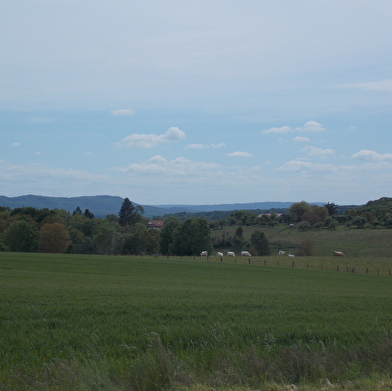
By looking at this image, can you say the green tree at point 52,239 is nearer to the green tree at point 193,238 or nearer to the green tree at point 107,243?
the green tree at point 107,243

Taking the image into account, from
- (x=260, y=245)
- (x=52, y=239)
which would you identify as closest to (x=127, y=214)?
(x=260, y=245)

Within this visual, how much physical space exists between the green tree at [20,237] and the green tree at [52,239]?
173cm

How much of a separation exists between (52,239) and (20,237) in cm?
669

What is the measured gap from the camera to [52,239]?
87562 millimetres

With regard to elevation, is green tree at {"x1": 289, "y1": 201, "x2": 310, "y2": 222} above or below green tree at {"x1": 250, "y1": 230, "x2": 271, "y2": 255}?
above

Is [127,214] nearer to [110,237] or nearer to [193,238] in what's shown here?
[110,237]

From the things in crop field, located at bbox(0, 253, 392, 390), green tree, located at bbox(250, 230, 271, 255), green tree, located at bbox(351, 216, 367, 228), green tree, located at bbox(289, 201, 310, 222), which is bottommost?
green tree, located at bbox(250, 230, 271, 255)

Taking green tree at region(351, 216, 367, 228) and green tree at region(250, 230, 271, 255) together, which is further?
green tree at region(351, 216, 367, 228)

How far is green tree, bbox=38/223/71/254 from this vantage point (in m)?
87.6

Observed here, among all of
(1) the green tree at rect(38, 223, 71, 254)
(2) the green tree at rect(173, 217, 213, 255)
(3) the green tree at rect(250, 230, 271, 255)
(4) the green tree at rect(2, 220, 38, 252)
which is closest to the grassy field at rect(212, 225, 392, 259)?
(3) the green tree at rect(250, 230, 271, 255)

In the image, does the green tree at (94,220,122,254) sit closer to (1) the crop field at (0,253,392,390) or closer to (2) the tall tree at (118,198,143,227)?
(2) the tall tree at (118,198,143,227)

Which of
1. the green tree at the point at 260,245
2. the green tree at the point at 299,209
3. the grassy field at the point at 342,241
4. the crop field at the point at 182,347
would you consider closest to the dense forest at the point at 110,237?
the green tree at the point at 260,245

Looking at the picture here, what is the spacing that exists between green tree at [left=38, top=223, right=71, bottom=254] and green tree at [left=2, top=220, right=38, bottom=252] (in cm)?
173

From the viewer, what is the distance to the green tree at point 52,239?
3447 inches
